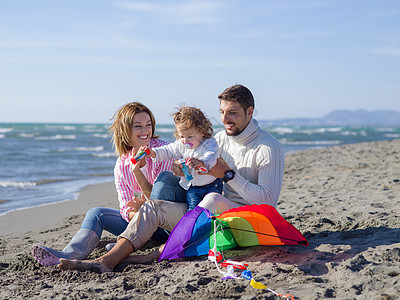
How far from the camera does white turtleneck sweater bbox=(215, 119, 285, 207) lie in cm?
334

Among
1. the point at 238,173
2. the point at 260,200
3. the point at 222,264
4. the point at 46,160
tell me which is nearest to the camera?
the point at 222,264

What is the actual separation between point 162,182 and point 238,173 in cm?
64

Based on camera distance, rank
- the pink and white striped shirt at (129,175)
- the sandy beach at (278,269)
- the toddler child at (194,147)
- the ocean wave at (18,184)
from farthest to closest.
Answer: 1. the ocean wave at (18,184)
2. the pink and white striped shirt at (129,175)
3. the toddler child at (194,147)
4. the sandy beach at (278,269)

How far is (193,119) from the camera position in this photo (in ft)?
11.4

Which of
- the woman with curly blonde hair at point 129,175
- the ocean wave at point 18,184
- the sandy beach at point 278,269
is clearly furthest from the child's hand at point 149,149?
the ocean wave at point 18,184

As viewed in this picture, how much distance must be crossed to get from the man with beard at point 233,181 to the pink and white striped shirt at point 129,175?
0.42 metres

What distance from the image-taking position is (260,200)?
11.0 feet

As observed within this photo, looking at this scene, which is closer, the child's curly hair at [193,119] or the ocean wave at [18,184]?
the child's curly hair at [193,119]

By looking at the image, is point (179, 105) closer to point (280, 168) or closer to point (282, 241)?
point (280, 168)

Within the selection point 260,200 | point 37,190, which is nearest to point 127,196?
point 260,200

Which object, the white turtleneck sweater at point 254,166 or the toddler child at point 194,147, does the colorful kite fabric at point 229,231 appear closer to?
the white turtleneck sweater at point 254,166

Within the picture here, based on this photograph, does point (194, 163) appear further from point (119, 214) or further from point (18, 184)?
point (18, 184)

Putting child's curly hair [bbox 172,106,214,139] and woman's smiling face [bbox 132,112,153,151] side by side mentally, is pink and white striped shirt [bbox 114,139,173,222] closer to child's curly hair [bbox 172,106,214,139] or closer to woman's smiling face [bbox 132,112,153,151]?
woman's smiling face [bbox 132,112,153,151]

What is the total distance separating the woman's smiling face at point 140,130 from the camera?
3.75m
